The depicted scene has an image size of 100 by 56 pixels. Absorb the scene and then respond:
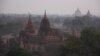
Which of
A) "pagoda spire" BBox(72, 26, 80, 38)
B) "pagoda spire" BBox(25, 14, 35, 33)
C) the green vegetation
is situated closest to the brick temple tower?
"pagoda spire" BBox(25, 14, 35, 33)

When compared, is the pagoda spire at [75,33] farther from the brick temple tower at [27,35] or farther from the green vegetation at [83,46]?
the brick temple tower at [27,35]

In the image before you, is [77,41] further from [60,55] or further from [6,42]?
[6,42]

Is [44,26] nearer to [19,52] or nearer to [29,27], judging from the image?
[29,27]

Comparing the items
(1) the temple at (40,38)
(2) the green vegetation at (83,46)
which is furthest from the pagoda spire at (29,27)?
(2) the green vegetation at (83,46)

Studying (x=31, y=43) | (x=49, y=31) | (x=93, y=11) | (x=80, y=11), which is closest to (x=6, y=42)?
(x=31, y=43)

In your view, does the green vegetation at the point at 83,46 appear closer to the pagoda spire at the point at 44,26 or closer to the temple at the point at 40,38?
the temple at the point at 40,38

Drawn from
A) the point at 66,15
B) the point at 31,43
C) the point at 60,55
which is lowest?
the point at 60,55

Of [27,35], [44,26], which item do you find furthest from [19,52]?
[44,26]

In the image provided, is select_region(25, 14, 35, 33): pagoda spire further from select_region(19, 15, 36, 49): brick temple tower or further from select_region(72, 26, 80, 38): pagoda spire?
select_region(72, 26, 80, 38): pagoda spire

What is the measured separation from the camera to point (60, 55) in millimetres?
2100

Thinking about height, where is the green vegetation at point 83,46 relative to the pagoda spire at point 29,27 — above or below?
below

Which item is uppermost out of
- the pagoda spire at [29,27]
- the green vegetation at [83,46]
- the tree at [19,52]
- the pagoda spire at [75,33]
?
the pagoda spire at [29,27]

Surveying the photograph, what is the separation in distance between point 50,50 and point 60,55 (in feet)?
0.50

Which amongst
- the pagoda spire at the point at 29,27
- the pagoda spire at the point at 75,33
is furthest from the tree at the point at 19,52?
the pagoda spire at the point at 75,33
